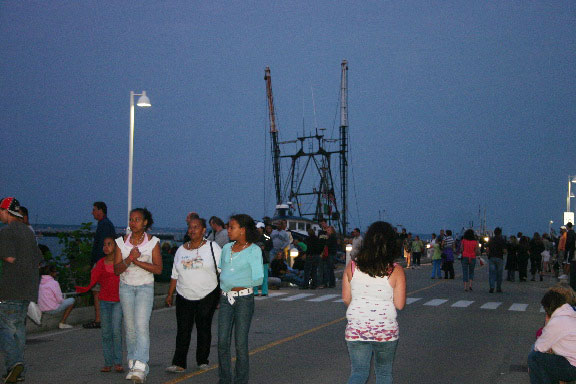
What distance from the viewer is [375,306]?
5742 mm

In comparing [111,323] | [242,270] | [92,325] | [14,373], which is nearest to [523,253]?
[92,325]

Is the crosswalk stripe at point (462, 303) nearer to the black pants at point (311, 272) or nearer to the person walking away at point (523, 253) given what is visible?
the black pants at point (311, 272)

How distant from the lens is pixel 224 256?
26.5 feet

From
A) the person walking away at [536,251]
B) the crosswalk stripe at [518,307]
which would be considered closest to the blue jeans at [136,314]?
the crosswalk stripe at [518,307]

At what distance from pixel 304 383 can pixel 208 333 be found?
1452 millimetres

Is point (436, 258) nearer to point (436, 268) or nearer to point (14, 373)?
point (436, 268)

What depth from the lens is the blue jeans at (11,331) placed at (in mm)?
7910

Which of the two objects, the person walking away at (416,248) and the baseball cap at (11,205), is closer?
the baseball cap at (11,205)

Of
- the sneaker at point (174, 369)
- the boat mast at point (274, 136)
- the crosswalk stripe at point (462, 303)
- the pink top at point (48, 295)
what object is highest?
the boat mast at point (274, 136)

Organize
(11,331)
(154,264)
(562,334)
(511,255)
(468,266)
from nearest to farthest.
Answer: (562,334), (11,331), (154,264), (468,266), (511,255)

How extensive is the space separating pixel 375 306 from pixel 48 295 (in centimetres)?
854

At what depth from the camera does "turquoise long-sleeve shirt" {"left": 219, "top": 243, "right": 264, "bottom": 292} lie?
7797 millimetres

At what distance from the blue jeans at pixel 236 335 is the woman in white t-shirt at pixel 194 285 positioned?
1.04 m

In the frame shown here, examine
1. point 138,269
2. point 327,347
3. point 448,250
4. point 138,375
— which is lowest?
point 327,347
